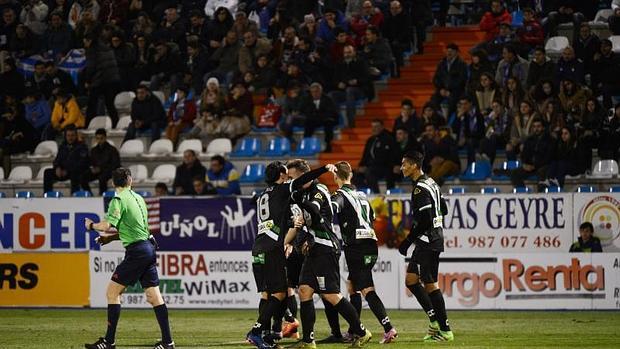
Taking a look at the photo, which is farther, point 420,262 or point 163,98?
point 163,98

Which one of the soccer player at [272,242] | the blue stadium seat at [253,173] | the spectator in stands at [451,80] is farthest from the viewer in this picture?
the blue stadium seat at [253,173]

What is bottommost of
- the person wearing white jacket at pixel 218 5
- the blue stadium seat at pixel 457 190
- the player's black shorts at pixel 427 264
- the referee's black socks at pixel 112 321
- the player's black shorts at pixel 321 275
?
the blue stadium seat at pixel 457 190

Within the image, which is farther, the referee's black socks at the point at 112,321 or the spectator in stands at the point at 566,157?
the spectator in stands at the point at 566,157

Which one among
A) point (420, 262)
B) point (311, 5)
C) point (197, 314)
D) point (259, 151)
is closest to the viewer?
point (420, 262)

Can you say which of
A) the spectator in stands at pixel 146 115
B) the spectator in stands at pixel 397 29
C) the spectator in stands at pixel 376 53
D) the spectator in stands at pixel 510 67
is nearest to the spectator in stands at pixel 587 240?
the spectator in stands at pixel 510 67

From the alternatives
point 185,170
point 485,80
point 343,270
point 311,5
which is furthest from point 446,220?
point 311,5

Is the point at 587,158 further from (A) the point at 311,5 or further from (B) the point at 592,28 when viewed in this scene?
(A) the point at 311,5

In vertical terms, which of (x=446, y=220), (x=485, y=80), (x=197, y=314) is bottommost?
(x=197, y=314)

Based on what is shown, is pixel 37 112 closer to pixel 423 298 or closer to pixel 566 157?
pixel 566 157

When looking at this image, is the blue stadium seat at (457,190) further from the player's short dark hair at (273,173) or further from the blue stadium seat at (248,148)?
the player's short dark hair at (273,173)

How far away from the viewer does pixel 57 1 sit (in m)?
36.3

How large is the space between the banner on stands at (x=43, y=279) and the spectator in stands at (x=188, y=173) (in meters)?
2.95

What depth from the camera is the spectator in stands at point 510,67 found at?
2811 centimetres

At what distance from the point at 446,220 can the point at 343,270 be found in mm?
2169
